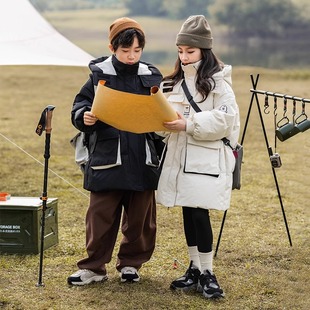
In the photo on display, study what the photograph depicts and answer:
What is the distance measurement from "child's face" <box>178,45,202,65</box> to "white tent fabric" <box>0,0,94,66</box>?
1974 mm

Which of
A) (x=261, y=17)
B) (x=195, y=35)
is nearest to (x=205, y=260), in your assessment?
(x=195, y=35)

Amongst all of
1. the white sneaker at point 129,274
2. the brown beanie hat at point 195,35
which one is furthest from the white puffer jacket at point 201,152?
the white sneaker at point 129,274

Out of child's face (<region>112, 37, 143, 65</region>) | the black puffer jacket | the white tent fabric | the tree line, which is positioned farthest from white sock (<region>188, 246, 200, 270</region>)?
the tree line

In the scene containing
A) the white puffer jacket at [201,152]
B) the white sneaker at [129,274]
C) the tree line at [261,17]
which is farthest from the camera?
the tree line at [261,17]

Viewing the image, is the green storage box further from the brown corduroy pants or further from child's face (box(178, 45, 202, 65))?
child's face (box(178, 45, 202, 65))

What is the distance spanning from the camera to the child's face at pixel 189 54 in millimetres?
3518

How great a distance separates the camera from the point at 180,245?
183 inches

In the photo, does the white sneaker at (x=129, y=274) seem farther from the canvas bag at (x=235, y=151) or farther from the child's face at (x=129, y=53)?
the child's face at (x=129, y=53)

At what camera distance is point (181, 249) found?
4570 mm

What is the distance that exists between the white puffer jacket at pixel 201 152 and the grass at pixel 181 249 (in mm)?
487

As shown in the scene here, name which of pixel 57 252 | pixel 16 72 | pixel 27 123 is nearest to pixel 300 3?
pixel 16 72

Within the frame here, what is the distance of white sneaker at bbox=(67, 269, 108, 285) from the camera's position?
380 cm

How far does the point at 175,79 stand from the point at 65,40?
303 centimetres

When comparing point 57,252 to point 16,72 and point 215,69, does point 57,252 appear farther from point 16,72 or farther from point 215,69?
point 16,72
